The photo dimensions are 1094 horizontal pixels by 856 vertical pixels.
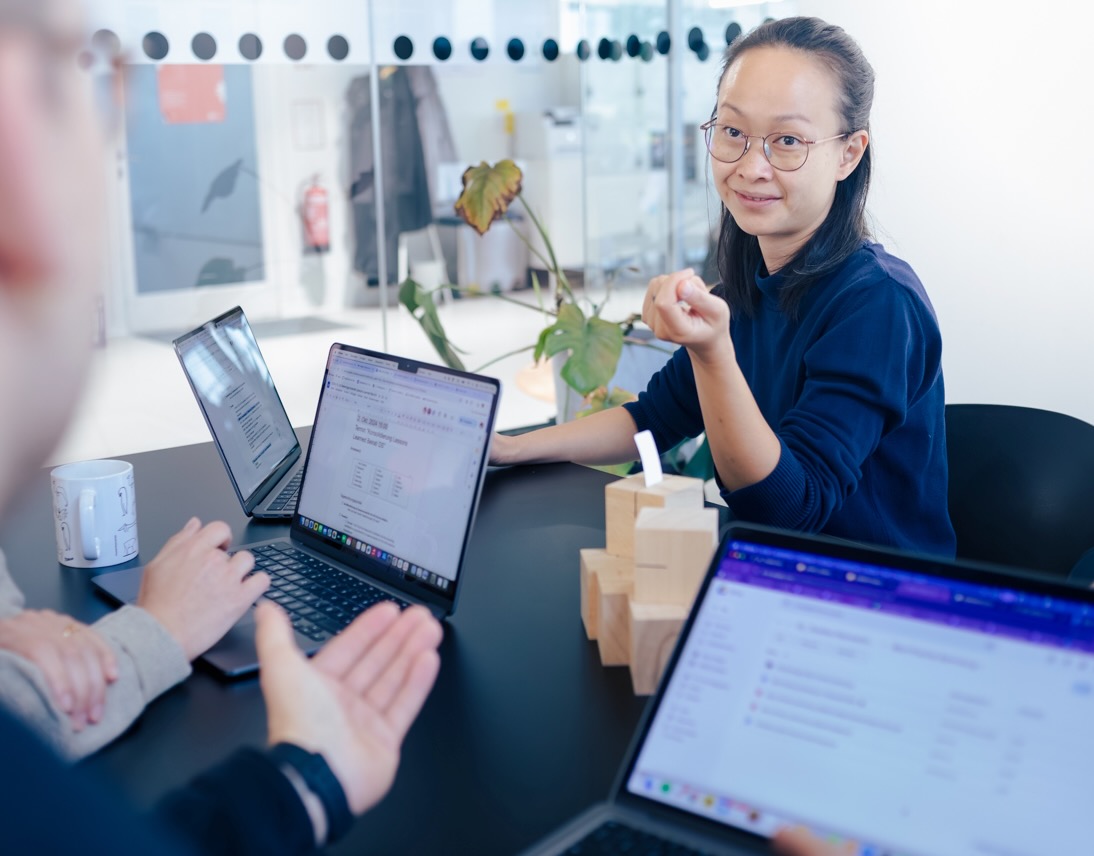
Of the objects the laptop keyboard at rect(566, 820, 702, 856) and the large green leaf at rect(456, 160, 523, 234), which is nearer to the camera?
the laptop keyboard at rect(566, 820, 702, 856)

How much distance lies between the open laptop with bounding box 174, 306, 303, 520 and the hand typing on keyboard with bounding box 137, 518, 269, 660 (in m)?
0.32

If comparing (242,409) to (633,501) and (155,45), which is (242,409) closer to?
(633,501)

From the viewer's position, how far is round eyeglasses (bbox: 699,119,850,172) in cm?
173

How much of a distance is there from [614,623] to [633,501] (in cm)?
14

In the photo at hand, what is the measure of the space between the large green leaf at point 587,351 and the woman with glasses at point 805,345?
0.49 meters

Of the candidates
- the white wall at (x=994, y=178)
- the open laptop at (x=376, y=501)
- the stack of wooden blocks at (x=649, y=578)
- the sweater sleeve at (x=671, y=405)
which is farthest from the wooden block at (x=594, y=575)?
the white wall at (x=994, y=178)

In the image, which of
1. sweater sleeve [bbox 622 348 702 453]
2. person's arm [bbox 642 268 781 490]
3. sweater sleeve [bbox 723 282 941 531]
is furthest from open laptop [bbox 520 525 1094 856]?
sweater sleeve [bbox 622 348 702 453]

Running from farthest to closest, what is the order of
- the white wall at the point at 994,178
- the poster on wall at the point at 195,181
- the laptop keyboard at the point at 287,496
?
the poster on wall at the point at 195,181, the white wall at the point at 994,178, the laptop keyboard at the point at 287,496

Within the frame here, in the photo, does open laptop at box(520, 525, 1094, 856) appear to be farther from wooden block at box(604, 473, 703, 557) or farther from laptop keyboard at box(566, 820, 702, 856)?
wooden block at box(604, 473, 703, 557)

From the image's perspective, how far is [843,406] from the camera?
1567 mm

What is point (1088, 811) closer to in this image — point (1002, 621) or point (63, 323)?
point (1002, 621)

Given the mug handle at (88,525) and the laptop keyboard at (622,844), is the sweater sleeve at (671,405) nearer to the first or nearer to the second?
the mug handle at (88,525)

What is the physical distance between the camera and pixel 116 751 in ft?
3.20

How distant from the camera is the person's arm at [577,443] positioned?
182 centimetres
